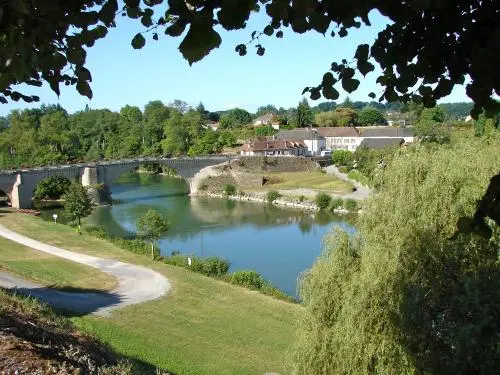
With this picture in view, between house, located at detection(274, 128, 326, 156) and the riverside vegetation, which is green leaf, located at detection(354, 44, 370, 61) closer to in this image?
the riverside vegetation

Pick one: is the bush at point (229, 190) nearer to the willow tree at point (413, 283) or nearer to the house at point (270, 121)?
the willow tree at point (413, 283)

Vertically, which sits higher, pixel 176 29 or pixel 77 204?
pixel 176 29

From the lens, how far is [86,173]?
4488 cm

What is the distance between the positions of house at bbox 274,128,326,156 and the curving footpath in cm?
5375

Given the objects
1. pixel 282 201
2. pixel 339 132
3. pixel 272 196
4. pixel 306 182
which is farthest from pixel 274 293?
pixel 339 132

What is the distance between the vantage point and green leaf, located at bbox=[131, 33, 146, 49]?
8.14 feet

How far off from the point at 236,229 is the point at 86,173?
17.4m

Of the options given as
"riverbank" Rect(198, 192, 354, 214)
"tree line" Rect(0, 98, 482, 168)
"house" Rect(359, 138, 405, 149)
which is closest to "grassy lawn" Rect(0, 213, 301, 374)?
"riverbank" Rect(198, 192, 354, 214)

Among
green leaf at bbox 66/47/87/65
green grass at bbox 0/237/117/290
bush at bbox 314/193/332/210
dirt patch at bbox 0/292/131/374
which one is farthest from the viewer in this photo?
bush at bbox 314/193/332/210

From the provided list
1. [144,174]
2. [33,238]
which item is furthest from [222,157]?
[33,238]

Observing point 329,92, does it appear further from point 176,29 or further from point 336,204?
point 336,204

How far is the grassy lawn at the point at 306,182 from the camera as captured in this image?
152 ft

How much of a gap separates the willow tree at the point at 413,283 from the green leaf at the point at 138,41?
665 cm

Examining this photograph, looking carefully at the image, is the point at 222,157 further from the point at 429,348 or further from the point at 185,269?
the point at 429,348
